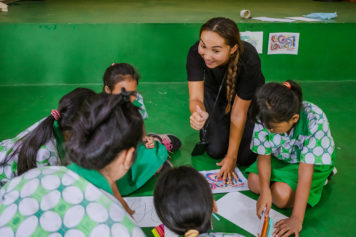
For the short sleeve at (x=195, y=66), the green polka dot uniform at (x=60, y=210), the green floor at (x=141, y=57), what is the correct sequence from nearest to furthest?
Result: the green polka dot uniform at (x=60, y=210)
the short sleeve at (x=195, y=66)
the green floor at (x=141, y=57)

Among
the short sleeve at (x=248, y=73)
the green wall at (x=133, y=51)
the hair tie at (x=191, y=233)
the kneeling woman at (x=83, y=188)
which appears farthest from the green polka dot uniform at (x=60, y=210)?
the green wall at (x=133, y=51)

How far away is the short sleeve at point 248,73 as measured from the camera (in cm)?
164

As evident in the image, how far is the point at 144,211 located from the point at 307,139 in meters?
0.76

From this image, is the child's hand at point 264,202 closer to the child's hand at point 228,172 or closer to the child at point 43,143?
the child's hand at point 228,172

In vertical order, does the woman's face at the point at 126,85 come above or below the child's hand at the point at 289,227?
above

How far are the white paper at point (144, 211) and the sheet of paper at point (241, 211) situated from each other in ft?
0.96

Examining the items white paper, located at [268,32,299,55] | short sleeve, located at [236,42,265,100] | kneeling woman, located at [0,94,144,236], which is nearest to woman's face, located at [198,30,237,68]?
short sleeve, located at [236,42,265,100]

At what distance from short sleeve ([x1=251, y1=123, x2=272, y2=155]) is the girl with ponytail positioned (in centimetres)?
24

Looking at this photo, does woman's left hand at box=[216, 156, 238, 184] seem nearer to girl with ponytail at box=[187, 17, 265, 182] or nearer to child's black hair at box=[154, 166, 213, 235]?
girl with ponytail at box=[187, 17, 265, 182]

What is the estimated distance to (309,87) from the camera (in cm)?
289

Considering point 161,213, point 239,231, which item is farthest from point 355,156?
point 161,213

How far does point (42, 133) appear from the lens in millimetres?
1183

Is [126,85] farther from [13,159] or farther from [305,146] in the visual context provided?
[305,146]

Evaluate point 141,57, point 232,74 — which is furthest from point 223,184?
point 141,57
